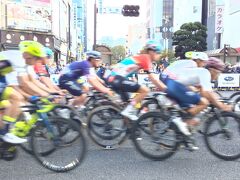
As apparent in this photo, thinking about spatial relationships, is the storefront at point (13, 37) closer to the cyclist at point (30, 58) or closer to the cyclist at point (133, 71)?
the cyclist at point (133, 71)

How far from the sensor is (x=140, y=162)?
561cm

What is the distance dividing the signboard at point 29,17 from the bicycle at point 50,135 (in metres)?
36.5

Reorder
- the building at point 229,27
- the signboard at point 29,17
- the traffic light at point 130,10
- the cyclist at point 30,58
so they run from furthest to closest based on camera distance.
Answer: the building at point 229,27 < the signboard at point 29,17 < the traffic light at point 130,10 < the cyclist at point 30,58

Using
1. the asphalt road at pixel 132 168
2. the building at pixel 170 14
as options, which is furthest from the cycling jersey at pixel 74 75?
the building at pixel 170 14

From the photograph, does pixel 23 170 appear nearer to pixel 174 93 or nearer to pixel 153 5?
pixel 174 93

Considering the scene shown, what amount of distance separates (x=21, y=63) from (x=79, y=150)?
1.49 metres

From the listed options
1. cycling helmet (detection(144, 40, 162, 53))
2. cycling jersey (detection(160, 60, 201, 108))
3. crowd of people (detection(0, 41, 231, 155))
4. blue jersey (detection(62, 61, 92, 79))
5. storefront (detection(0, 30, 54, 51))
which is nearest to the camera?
crowd of people (detection(0, 41, 231, 155))

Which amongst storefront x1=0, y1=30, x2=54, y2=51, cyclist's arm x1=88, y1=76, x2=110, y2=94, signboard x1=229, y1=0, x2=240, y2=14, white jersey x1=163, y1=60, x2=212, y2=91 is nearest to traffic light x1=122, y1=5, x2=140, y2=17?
cyclist's arm x1=88, y1=76, x2=110, y2=94

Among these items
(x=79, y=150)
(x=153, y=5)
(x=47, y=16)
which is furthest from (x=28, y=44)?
(x=153, y=5)

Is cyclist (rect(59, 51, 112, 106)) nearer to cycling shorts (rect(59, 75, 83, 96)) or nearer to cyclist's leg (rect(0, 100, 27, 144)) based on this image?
cycling shorts (rect(59, 75, 83, 96))

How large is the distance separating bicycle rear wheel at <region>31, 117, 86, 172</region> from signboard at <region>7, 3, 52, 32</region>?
120ft

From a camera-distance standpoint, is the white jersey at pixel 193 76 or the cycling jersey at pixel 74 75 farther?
the cycling jersey at pixel 74 75

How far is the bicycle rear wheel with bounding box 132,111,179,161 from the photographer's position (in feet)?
18.2

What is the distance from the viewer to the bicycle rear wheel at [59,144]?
16.1ft
